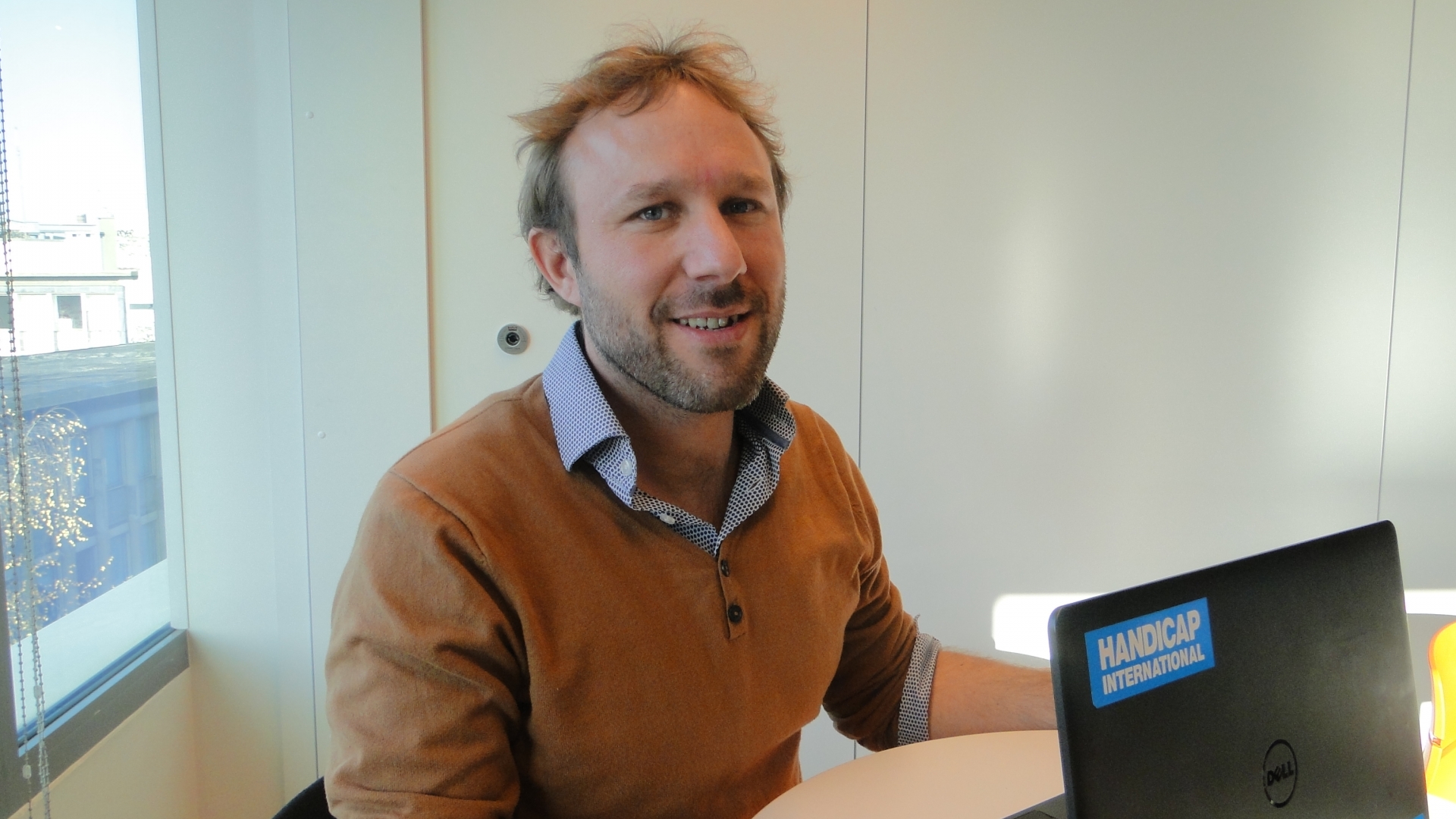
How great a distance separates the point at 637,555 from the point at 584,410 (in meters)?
0.18

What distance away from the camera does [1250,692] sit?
702mm

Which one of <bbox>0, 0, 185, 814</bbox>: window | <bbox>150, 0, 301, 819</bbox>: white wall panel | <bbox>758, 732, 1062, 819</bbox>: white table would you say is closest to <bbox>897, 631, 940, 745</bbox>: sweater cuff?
<bbox>758, 732, 1062, 819</bbox>: white table

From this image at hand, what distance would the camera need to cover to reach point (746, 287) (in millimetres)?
1283

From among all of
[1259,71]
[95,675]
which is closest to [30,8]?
[95,675]

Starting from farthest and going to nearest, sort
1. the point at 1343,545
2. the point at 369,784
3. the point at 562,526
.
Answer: the point at 562,526 → the point at 369,784 → the point at 1343,545

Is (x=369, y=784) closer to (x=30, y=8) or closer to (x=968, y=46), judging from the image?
(x=30, y=8)

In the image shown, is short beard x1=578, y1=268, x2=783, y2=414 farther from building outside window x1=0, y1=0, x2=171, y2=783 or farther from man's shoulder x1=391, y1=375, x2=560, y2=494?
building outside window x1=0, y1=0, x2=171, y2=783

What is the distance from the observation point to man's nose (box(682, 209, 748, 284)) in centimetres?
122

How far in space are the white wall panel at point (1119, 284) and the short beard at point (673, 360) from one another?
139 centimetres

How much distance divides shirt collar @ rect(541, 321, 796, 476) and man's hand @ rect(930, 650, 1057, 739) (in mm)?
446

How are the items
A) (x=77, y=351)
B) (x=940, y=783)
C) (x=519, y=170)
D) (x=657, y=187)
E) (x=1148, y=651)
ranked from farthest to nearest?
1. (x=519, y=170)
2. (x=77, y=351)
3. (x=657, y=187)
4. (x=940, y=783)
5. (x=1148, y=651)

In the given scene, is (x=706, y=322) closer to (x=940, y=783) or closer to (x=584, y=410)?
(x=584, y=410)

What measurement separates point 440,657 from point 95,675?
1.37 metres

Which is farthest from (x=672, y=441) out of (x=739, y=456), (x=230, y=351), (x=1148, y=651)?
(x=230, y=351)
